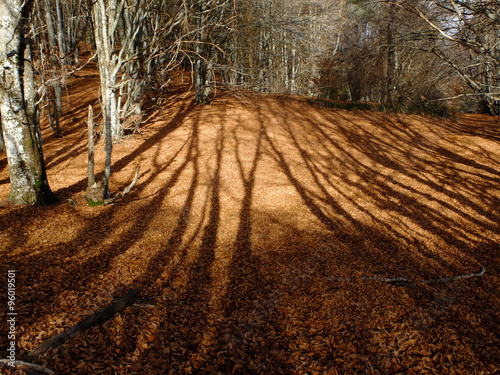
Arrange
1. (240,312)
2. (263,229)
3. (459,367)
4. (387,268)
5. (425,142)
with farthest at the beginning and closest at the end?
(425,142)
(263,229)
(387,268)
(240,312)
(459,367)

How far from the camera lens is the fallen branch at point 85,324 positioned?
2.74 m

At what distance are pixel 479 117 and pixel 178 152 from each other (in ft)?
57.5

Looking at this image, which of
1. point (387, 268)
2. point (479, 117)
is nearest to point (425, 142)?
point (479, 117)

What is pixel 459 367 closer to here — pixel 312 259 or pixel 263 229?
pixel 312 259

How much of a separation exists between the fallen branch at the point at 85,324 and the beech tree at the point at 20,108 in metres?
4.03

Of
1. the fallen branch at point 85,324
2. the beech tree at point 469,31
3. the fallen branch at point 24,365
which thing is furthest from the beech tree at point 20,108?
the beech tree at point 469,31

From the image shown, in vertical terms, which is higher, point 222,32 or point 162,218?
point 222,32

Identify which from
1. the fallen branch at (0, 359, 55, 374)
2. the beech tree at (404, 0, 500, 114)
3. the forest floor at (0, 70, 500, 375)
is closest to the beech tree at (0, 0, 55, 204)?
the forest floor at (0, 70, 500, 375)

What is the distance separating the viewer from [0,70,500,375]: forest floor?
311cm

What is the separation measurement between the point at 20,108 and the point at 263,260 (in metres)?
5.48

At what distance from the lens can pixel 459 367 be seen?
115 inches

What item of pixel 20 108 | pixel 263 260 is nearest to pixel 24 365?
pixel 263 260

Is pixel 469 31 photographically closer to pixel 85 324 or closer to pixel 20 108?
pixel 85 324

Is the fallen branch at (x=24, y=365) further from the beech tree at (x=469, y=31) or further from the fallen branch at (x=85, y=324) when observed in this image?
the beech tree at (x=469, y=31)
